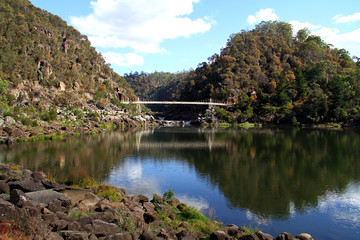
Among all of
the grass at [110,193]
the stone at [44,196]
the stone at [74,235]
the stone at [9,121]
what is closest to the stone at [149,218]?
the grass at [110,193]

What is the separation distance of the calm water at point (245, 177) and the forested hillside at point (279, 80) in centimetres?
5444

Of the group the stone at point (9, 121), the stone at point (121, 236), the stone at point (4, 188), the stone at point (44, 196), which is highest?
the stone at point (9, 121)

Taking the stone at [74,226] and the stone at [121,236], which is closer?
the stone at [121,236]

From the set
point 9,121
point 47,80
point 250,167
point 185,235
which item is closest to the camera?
point 185,235

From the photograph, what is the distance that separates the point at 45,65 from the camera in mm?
69375

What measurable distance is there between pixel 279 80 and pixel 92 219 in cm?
9902

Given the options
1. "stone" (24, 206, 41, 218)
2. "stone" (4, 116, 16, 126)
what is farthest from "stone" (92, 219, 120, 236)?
"stone" (4, 116, 16, 126)

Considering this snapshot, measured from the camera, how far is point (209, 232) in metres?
11.0

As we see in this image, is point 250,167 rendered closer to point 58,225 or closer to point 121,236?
point 121,236

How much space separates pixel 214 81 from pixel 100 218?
106 m

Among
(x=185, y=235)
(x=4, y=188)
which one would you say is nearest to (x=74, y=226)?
(x=185, y=235)

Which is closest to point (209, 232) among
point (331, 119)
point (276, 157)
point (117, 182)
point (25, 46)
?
point (117, 182)

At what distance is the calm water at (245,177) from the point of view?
539 inches

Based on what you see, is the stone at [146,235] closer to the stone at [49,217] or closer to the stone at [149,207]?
the stone at [49,217]
